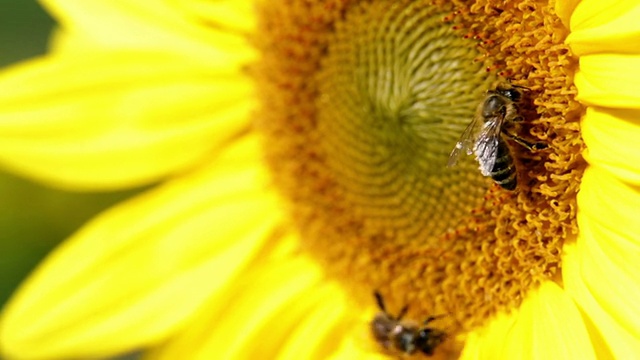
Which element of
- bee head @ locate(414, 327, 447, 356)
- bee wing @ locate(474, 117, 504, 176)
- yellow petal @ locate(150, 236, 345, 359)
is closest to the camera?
bee wing @ locate(474, 117, 504, 176)

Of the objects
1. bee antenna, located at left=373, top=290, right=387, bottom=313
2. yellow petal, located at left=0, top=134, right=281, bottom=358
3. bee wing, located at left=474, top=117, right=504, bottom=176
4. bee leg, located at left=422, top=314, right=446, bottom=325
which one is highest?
yellow petal, located at left=0, top=134, right=281, bottom=358

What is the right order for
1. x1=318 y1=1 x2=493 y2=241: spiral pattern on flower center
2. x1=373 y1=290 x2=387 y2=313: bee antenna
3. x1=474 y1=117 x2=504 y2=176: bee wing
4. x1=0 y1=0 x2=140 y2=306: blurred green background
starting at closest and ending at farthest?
x1=474 y1=117 x2=504 y2=176: bee wing < x1=318 y1=1 x2=493 y2=241: spiral pattern on flower center < x1=373 y1=290 x2=387 y2=313: bee antenna < x1=0 y1=0 x2=140 y2=306: blurred green background

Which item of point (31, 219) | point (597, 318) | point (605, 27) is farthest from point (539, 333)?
point (31, 219)

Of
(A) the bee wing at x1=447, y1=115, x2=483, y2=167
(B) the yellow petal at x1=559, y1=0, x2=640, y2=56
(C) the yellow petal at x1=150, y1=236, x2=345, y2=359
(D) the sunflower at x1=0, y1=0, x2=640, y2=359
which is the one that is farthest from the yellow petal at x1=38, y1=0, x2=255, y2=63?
(B) the yellow petal at x1=559, y1=0, x2=640, y2=56

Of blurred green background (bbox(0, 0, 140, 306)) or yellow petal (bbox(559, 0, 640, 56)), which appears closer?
yellow petal (bbox(559, 0, 640, 56))

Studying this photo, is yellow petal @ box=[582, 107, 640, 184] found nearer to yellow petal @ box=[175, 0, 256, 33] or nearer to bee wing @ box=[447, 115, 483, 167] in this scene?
bee wing @ box=[447, 115, 483, 167]

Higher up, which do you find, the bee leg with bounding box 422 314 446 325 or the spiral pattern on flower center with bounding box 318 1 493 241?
the spiral pattern on flower center with bounding box 318 1 493 241

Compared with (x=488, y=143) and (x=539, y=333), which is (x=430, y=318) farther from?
(x=488, y=143)
